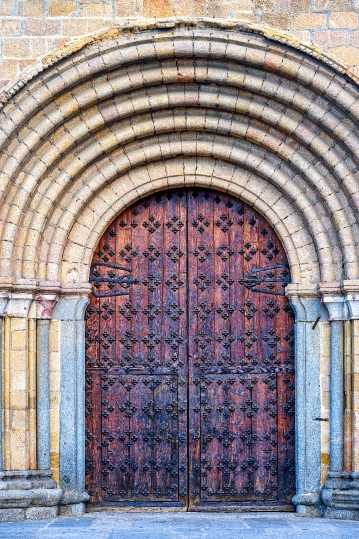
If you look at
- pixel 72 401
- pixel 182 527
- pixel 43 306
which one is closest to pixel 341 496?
pixel 182 527

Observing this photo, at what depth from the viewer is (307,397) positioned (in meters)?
8.25

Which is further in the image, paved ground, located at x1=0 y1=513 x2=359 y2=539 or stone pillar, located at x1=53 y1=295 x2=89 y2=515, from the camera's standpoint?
stone pillar, located at x1=53 y1=295 x2=89 y2=515

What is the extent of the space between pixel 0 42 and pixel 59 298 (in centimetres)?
223

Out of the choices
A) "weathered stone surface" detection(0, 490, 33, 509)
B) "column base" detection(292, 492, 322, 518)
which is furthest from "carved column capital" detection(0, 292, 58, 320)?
"column base" detection(292, 492, 322, 518)

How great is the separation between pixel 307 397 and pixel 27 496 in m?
2.52

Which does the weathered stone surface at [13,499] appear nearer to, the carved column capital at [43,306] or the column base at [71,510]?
the column base at [71,510]

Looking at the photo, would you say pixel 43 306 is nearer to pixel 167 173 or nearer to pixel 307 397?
pixel 167 173

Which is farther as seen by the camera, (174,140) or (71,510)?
(174,140)

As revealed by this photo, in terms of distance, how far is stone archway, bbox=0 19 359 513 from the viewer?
7871mm

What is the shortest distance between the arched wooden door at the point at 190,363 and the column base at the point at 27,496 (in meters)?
0.51

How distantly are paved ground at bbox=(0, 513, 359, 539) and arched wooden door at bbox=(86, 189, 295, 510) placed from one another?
11.0 inches

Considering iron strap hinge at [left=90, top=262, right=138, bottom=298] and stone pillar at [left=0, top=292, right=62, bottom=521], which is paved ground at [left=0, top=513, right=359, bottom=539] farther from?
iron strap hinge at [left=90, top=262, right=138, bottom=298]

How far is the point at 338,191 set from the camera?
814 cm

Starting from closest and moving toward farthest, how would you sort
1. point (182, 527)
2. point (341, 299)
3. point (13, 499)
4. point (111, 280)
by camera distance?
point (182, 527) → point (13, 499) → point (341, 299) → point (111, 280)
